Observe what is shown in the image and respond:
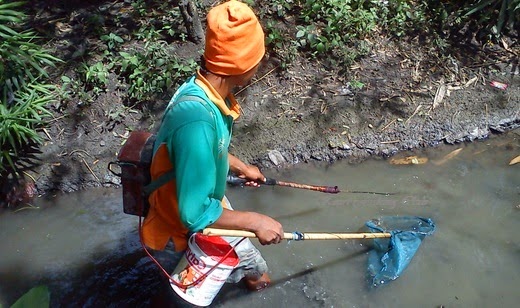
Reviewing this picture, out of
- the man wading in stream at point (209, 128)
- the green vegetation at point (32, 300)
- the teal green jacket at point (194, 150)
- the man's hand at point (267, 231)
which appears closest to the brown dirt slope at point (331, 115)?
the man's hand at point (267, 231)

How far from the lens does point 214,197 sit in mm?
2945

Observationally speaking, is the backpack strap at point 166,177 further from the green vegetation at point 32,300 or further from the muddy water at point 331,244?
the muddy water at point 331,244

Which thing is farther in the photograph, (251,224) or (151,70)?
(151,70)

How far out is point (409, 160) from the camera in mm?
5035

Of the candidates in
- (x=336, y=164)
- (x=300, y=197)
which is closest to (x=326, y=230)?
(x=300, y=197)

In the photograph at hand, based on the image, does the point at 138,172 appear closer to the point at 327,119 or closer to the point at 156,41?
the point at 327,119

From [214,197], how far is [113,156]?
221cm

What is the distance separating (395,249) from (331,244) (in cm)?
49

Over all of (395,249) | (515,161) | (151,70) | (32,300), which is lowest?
(515,161)

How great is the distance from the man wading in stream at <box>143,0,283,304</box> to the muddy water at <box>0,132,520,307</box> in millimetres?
1278

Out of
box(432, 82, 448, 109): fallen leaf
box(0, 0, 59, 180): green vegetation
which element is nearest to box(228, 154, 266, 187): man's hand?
box(0, 0, 59, 180): green vegetation

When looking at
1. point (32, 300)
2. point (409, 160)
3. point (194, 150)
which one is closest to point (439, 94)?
point (409, 160)

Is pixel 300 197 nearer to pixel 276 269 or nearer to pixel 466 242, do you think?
pixel 276 269

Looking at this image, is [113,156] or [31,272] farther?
[113,156]
